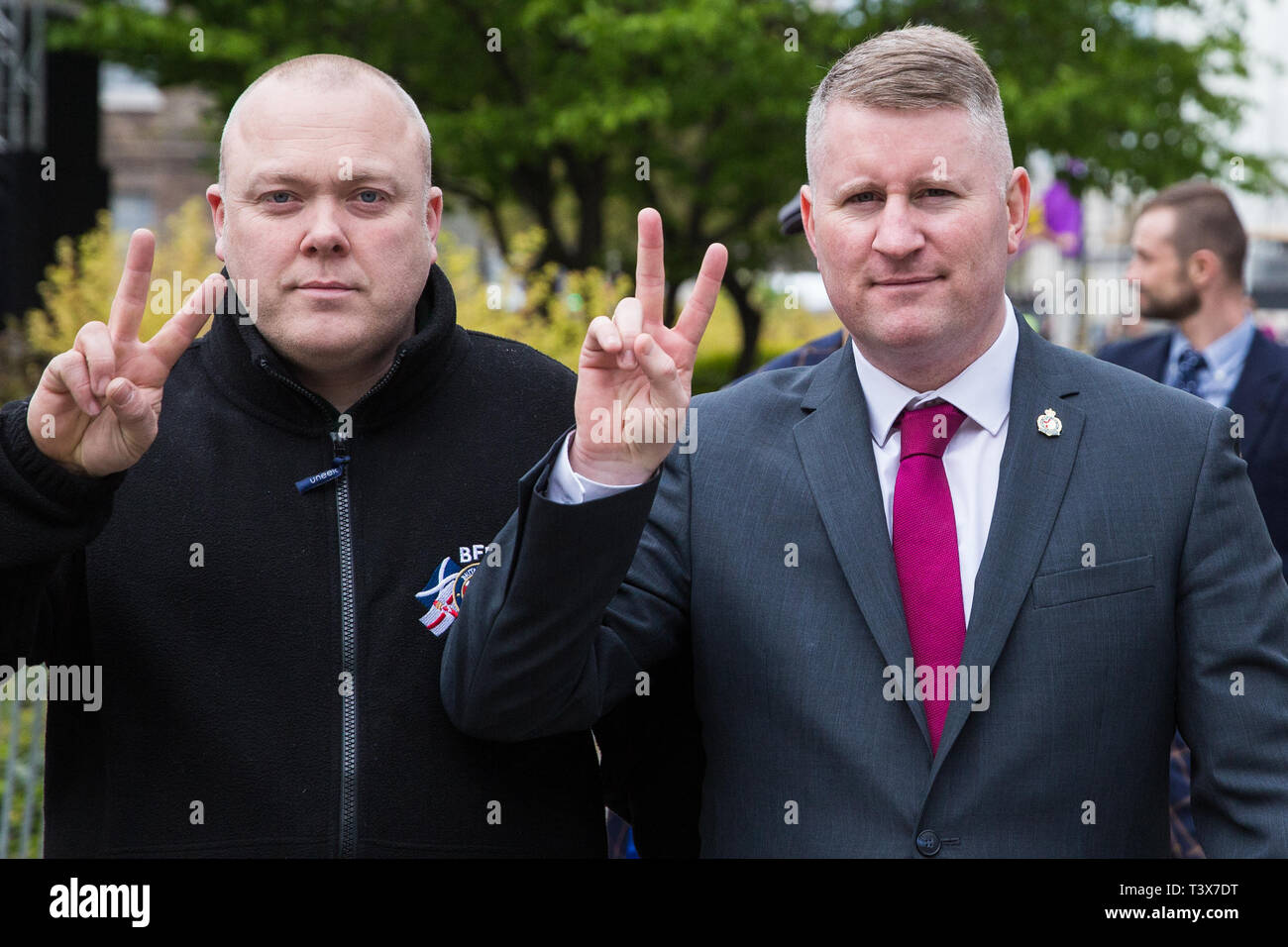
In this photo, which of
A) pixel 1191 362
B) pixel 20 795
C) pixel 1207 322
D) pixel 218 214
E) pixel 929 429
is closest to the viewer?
pixel 929 429

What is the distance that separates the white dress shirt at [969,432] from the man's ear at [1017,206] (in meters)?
0.12

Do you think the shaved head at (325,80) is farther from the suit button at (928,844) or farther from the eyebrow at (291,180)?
the suit button at (928,844)

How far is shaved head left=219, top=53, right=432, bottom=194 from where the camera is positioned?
8.91 ft

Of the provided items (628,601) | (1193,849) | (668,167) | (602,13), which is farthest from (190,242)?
(628,601)

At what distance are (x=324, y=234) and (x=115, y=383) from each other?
475mm

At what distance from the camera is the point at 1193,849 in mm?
5016

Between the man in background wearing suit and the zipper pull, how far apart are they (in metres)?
4.12

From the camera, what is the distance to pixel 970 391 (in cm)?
272

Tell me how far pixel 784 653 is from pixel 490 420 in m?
0.74

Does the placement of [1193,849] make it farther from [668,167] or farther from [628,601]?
[668,167]

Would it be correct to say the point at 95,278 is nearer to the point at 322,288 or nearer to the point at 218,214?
the point at 218,214

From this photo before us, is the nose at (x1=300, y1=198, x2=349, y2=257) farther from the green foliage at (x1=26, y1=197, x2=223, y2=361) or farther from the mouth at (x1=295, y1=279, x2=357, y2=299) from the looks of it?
the green foliage at (x1=26, y1=197, x2=223, y2=361)

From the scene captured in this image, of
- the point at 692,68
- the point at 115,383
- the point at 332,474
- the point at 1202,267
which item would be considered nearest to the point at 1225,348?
the point at 1202,267

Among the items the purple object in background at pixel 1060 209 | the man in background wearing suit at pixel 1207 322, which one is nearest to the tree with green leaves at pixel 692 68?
the purple object in background at pixel 1060 209
